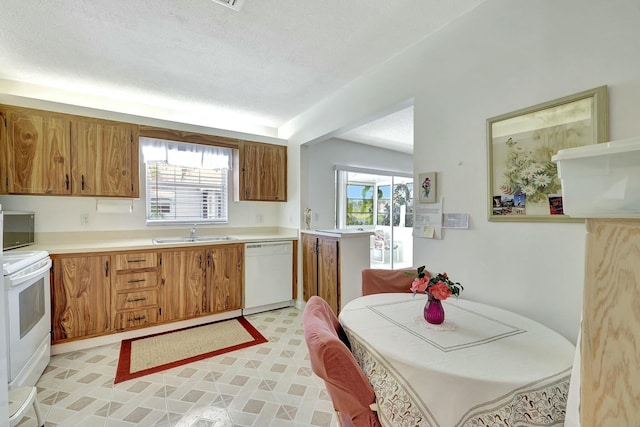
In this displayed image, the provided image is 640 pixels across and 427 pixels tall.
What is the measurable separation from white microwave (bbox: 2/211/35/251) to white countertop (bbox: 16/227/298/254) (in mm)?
71

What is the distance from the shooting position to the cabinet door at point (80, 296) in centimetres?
234

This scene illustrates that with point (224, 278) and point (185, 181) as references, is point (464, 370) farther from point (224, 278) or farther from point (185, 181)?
point (185, 181)

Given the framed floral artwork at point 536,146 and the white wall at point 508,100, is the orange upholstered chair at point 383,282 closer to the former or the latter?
the white wall at point 508,100

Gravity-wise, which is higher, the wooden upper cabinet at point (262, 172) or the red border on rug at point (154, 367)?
the wooden upper cabinet at point (262, 172)

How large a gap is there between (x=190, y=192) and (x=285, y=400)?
9.15 ft

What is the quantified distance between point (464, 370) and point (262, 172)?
10.8 ft

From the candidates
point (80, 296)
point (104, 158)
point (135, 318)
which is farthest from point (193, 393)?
point (104, 158)

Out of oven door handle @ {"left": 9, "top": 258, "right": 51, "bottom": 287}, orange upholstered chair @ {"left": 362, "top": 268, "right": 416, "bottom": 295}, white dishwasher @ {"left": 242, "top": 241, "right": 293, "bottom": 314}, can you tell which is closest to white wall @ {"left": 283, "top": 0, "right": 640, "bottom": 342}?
orange upholstered chair @ {"left": 362, "top": 268, "right": 416, "bottom": 295}

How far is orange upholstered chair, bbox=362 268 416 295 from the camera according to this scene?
1.93 m

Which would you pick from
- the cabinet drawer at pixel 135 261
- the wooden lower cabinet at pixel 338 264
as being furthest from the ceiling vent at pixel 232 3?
the cabinet drawer at pixel 135 261

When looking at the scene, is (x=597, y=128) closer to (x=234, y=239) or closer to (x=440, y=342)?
(x=440, y=342)

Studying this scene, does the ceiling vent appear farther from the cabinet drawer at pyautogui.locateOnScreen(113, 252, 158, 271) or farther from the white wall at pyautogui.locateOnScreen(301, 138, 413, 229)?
the cabinet drawer at pyautogui.locateOnScreen(113, 252, 158, 271)

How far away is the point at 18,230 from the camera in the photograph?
92.9 inches

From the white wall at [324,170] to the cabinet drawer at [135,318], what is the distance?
82.8 inches
